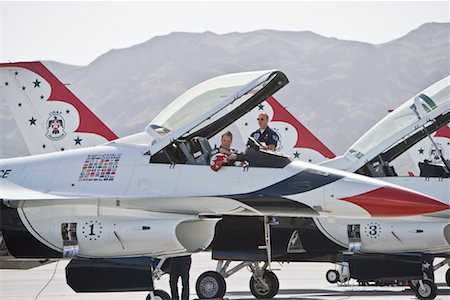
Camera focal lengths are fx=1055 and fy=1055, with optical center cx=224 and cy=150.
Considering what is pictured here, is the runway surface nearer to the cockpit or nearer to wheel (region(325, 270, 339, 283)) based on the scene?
wheel (region(325, 270, 339, 283))

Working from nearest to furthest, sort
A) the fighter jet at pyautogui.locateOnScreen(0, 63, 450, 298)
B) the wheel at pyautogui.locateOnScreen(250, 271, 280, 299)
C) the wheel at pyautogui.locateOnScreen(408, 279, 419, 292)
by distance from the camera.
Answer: the fighter jet at pyautogui.locateOnScreen(0, 63, 450, 298)
the wheel at pyautogui.locateOnScreen(408, 279, 419, 292)
the wheel at pyautogui.locateOnScreen(250, 271, 280, 299)

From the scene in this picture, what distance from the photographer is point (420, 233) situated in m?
13.7

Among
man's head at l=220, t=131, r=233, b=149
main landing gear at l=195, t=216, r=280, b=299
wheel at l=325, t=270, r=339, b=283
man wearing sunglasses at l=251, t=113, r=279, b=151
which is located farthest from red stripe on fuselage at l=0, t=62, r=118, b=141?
man's head at l=220, t=131, r=233, b=149

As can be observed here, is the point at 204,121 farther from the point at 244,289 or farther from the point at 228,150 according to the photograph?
the point at 244,289

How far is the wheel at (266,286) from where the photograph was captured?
14.5 m

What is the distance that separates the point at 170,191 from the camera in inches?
456

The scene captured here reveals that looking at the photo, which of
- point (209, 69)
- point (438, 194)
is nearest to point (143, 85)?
point (209, 69)

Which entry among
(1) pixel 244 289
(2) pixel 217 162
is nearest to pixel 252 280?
(1) pixel 244 289

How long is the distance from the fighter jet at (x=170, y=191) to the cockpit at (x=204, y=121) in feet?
0.04

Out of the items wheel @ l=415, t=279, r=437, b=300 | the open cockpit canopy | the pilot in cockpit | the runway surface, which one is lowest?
the runway surface

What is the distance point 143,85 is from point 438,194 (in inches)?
3225

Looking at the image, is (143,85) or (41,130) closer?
(41,130)

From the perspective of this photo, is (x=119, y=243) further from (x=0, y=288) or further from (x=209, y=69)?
(x=209, y=69)

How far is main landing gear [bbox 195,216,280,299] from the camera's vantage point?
43.2ft
